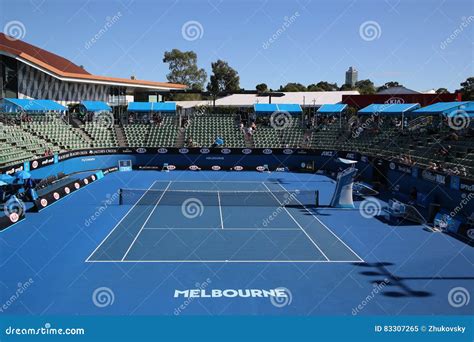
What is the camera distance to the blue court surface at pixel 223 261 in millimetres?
11523

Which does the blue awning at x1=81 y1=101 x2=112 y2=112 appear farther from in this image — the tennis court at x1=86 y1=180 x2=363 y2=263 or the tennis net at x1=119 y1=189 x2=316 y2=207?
the tennis court at x1=86 y1=180 x2=363 y2=263

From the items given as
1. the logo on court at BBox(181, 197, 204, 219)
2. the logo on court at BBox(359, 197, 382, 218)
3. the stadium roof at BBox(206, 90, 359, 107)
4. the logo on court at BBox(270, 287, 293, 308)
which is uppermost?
the stadium roof at BBox(206, 90, 359, 107)

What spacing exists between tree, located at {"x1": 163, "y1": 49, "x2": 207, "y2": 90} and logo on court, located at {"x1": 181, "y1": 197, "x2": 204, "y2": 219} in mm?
78924

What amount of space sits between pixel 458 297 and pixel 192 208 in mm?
14218

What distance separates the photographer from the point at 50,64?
171ft

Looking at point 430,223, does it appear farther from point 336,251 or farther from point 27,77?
point 27,77

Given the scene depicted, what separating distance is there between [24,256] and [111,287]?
175 inches

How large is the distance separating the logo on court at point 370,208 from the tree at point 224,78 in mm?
83501

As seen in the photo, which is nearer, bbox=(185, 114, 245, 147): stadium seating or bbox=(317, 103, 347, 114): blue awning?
bbox=(185, 114, 245, 147): stadium seating

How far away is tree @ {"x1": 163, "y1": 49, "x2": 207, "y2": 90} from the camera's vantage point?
101625mm

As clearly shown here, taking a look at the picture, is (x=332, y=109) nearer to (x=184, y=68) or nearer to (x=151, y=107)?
(x=151, y=107)

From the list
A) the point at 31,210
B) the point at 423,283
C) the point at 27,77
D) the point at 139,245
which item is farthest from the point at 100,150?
the point at 423,283

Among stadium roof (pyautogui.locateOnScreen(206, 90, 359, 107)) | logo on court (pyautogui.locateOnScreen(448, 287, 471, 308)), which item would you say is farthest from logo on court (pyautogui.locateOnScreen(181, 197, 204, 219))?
stadium roof (pyautogui.locateOnScreen(206, 90, 359, 107))

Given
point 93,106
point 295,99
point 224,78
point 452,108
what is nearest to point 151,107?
point 93,106
